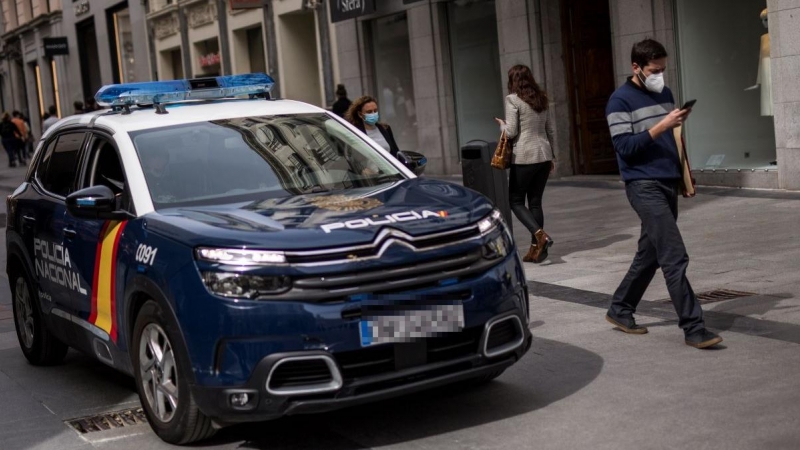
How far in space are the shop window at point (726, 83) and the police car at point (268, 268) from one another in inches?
357

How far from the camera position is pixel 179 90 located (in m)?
7.73

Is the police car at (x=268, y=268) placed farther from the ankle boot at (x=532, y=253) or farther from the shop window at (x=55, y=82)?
the shop window at (x=55, y=82)

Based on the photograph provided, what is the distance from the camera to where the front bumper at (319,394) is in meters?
5.43

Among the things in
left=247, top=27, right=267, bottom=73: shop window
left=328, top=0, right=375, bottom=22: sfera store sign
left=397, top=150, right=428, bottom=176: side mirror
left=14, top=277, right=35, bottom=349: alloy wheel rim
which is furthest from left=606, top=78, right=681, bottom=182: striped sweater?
left=247, top=27, right=267, bottom=73: shop window

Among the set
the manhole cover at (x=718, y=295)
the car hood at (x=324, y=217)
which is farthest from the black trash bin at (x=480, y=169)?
the car hood at (x=324, y=217)

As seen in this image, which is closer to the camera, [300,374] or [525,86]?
[300,374]

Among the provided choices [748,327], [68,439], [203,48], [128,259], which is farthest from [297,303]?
[203,48]

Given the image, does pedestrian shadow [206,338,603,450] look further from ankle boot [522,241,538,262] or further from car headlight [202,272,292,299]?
ankle boot [522,241,538,262]

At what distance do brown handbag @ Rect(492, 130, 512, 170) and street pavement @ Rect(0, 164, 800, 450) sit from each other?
140 cm

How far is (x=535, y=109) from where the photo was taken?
1150 cm

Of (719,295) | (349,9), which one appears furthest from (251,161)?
(349,9)

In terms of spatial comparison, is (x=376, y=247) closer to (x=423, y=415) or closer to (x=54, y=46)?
(x=423, y=415)

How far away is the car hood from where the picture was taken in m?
5.53

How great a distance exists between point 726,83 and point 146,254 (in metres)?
11.6
